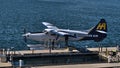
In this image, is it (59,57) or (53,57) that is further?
(59,57)

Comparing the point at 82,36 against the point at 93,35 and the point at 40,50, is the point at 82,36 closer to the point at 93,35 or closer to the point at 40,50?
the point at 93,35

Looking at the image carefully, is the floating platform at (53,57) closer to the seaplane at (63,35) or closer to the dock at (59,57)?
the dock at (59,57)

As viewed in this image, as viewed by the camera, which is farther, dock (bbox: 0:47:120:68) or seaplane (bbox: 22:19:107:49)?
seaplane (bbox: 22:19:107:49)

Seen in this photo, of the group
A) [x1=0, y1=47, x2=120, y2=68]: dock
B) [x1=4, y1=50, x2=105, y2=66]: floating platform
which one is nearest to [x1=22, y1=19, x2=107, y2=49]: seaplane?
[x1=0, y1=47, x2=120, y2=68]: dock

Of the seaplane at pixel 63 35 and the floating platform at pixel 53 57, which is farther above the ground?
the seaplane at pixel 63 35

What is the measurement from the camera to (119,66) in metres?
44.2

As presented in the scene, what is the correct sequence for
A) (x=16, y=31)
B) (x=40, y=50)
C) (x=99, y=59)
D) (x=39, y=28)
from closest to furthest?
(x=99, y=59), (x=40, y=50), (x=16, y=31), (x=39, y=28)

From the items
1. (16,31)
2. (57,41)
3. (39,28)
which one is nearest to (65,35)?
(57,41)

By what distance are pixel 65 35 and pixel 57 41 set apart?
202cm

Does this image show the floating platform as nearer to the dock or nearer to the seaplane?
the dock

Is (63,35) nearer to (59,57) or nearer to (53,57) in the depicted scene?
(59,57)

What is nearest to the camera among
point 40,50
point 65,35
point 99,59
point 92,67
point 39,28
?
point 92,67

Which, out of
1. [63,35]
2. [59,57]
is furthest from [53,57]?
[63,35]

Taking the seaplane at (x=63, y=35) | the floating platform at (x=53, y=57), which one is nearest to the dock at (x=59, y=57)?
the floating platform at (x=53, y=57)
